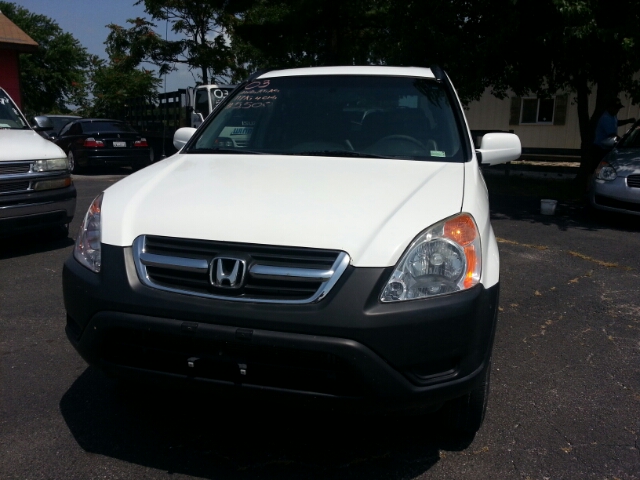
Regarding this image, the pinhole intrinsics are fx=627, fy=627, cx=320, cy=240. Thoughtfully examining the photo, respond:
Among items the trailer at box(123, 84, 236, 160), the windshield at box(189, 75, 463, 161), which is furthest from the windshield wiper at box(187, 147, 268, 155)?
the trailer at box(123, 84, 236, 160)

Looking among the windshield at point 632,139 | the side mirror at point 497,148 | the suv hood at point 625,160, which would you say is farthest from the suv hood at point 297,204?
the windshield at point 632,139

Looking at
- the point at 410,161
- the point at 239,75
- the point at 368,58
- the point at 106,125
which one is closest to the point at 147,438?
the point at 410,161

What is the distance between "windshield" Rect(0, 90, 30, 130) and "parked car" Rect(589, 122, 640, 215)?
7.38 metres

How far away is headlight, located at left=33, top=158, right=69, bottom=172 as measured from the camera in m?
6.09

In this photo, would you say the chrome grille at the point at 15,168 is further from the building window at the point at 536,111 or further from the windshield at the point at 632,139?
the building window at the point at 536,111

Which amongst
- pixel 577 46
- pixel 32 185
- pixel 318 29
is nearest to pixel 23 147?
pixel 32 185

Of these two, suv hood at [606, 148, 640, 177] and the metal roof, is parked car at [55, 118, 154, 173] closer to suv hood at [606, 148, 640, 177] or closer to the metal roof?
the metal roof

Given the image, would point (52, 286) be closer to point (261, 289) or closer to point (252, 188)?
point (252, 188)

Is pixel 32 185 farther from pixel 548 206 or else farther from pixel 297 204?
pixel 548 206

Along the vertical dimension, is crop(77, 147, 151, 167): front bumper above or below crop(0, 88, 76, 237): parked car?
below

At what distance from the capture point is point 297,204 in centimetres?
265

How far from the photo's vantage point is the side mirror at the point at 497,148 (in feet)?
13.3

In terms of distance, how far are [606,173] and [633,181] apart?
0.42 meters

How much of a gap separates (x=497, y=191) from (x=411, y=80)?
909 cm
